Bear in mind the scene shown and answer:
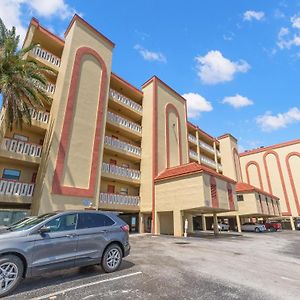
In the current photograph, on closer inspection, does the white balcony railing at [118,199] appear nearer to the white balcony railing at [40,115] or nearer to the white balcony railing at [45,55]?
the white balcony railing at [40,115]

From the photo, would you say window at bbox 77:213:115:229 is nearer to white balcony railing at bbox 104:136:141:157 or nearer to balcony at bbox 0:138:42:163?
balcony at bbox 0:138:42:163

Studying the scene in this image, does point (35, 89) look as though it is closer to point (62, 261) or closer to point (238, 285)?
point (62, 261)

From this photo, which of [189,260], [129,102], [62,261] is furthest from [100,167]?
[62,261]

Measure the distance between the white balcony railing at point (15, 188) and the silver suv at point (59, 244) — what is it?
10312mm

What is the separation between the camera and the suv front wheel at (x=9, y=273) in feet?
17.0

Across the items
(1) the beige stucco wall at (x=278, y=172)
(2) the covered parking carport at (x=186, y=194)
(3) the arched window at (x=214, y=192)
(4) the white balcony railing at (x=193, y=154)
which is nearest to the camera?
(2) the covered parking carport at (x=186, y=194)

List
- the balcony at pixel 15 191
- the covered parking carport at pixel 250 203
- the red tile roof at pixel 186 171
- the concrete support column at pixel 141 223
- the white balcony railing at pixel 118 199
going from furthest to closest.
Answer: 1. the covered parking carport at pixel 250 203
2. the concrete support column at pixel 141 223
3. the red tile roof at pixel 186 171
4. the white balcony railing at pixel 118 199
5. the balcony at pixel 15 191

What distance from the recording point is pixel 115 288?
5777mm

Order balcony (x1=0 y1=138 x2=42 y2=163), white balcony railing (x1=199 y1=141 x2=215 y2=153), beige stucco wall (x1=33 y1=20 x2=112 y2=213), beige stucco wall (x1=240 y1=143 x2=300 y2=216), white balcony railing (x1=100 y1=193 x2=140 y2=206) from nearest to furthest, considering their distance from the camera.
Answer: balcony (x1=0 y1=138 x2=42 y2=163), beige stucco wall (x1=33 y1=20 x2=112 y2=213), white balcony railing (x1=100 y1=193 x2=140 y2=206), white balcony railing (x1=199 y1=141 x2=215 y2=153), beige stucco wall (x1=240 y1=143 x2=300 y2=216)

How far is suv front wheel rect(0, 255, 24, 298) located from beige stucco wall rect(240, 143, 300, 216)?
5172 centimetres

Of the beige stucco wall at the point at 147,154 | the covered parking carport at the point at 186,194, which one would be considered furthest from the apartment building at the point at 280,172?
the beige stucco wall at the point at 147,154

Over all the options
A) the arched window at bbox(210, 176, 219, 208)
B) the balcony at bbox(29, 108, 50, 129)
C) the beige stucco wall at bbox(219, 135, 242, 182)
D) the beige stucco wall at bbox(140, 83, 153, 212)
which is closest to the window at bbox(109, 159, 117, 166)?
the beige stucco wall at bbox(140, 83, 153, 212)

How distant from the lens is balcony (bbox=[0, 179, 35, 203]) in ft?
49.9

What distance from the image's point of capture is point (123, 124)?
25.4 meters
